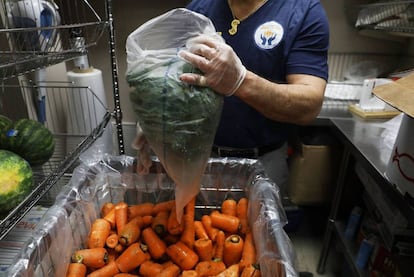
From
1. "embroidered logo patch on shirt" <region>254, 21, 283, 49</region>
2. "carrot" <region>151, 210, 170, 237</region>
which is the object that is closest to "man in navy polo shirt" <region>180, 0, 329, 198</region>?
"embroidered logo patch on shirt" <region>254, 21, 283, 49</region>

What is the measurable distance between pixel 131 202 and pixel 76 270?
25cm

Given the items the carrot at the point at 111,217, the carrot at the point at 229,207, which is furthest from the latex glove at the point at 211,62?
the carrot at the point at 111,217

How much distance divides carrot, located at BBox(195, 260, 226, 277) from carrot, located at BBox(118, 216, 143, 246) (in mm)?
165

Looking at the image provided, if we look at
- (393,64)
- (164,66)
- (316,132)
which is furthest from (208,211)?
(393,64)

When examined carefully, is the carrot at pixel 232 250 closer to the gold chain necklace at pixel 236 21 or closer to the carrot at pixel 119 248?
the carrot at pixel 119 248

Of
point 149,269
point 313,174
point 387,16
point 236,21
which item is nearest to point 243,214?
point 149,269

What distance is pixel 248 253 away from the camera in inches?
28.0

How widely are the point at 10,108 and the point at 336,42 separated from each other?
1.66 metres

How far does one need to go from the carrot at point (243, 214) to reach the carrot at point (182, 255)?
0.45ft

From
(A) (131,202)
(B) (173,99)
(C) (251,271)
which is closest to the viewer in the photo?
(B) (173,99)

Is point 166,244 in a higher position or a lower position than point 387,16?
lower

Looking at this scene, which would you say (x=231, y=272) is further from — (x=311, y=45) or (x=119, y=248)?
(x=311, y=45)

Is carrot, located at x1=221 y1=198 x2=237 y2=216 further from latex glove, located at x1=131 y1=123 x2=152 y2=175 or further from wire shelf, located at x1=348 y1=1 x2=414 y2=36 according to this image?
wire shelf, located at x1=348 y1=1 x2=414 y2=36

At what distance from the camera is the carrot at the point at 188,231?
751 mm
